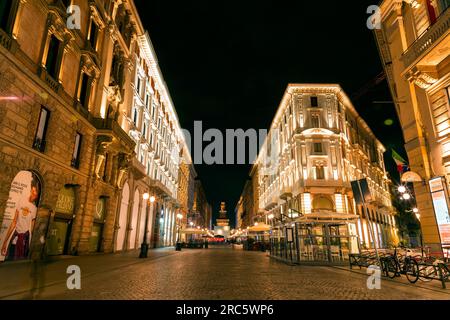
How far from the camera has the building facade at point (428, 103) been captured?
1212 cm

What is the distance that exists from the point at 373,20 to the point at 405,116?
7532 millimetres

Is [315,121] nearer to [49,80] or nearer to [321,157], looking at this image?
[321,157]

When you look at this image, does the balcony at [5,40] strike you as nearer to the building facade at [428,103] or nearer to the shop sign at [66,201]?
the shop sign at [66,201]

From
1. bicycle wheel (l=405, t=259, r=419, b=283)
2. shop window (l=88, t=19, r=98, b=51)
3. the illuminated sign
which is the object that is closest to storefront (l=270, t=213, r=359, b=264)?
the illuminated sign

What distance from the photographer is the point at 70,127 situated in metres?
16.5

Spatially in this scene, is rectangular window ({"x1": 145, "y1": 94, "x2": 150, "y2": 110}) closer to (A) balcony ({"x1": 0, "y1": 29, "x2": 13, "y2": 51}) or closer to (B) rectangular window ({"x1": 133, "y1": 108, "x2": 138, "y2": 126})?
(B) rectangular window ({"x1": 133, "y1": 108, "x2": 138, "y2": 126})

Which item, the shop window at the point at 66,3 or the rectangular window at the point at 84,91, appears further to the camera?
the rectangular window at the point at 84,91

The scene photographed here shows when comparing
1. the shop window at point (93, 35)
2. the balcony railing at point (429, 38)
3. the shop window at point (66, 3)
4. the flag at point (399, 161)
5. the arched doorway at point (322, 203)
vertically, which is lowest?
the arched doorway at point (322, 203)

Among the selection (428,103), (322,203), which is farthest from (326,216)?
(322,203)

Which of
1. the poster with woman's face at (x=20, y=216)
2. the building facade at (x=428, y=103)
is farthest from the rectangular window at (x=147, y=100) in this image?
the building facade at (x=428, y=103)

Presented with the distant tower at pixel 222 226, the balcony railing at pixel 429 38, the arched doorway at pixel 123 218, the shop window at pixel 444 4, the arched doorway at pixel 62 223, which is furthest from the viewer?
the distant tower at pixel 222 226

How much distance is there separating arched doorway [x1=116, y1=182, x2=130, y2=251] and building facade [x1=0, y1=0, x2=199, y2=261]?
9 centimetres

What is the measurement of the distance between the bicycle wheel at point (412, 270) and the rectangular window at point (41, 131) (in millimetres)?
17427

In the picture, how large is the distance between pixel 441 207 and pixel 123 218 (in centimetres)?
2350
